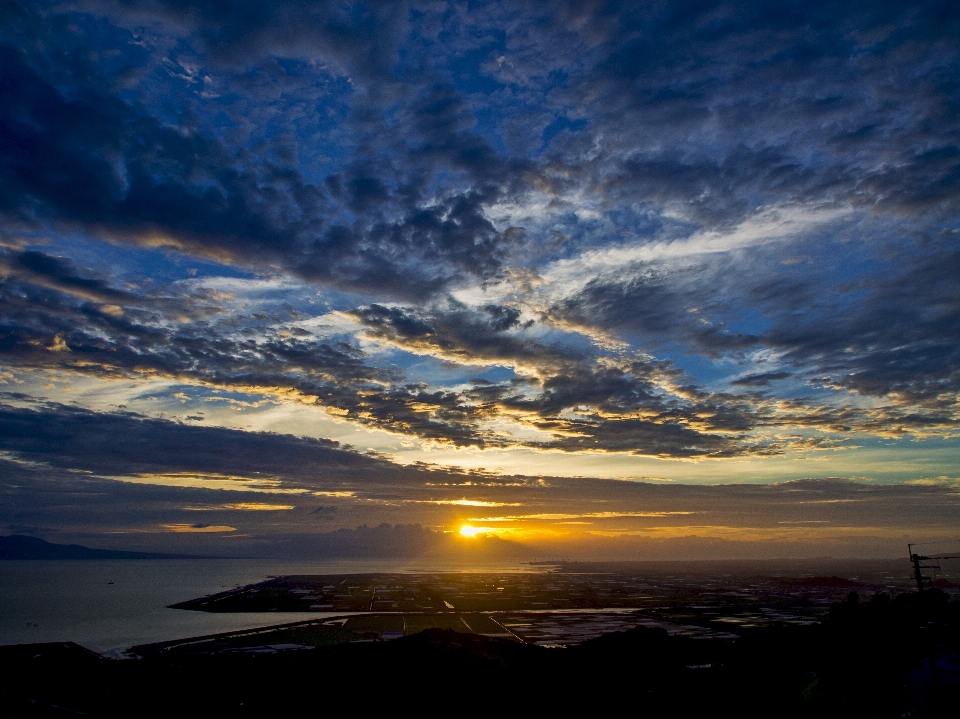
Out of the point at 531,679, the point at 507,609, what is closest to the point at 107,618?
the point at 507,609

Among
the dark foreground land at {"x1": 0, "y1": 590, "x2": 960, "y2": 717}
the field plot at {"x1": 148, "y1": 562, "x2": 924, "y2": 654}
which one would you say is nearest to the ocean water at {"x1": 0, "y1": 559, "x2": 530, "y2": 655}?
the field plot at {"x1": 148, "y1": 562, "x2": 924, "y2": 654}

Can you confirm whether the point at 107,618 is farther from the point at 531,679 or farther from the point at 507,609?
the point at 531,679

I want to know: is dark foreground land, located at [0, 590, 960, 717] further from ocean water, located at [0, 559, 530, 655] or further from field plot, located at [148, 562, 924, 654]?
ocean water, located at [0, 559, 530, 655]

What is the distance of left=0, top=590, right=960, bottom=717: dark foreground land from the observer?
110ft

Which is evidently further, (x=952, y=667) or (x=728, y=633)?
(x=728, y=633)

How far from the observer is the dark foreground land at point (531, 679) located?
33.4 meters

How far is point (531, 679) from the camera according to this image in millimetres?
40188

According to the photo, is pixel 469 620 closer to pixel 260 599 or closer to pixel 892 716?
pixel 260 599

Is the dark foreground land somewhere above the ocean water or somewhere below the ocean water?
above

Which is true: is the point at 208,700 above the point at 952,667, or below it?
below

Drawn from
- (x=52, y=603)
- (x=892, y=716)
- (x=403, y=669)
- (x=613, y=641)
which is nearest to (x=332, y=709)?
(x=403, y=669)

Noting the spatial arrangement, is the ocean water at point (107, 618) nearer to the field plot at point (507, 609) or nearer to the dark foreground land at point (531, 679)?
the field plot at point (507, 609)

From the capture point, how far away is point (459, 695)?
1444 inches

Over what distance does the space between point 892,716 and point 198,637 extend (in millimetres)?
71200
